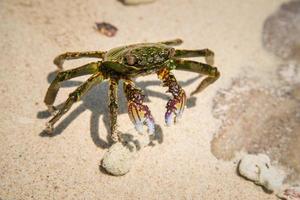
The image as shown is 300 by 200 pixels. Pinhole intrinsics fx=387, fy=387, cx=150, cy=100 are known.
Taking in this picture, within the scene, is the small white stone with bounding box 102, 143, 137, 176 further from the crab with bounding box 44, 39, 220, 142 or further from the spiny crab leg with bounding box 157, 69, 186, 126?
the spiny crab leg with bounding box 157, 69, 186, 126

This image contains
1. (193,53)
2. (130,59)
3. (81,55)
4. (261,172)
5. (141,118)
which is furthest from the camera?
(193,53)

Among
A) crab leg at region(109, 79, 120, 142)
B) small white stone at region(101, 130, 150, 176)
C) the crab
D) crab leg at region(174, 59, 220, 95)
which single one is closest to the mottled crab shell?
the crab

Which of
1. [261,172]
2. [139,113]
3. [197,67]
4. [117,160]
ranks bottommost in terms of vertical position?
[117,160]

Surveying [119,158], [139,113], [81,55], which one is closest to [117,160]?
[119,158]

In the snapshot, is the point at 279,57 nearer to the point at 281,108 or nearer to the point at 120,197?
the point at 281,108

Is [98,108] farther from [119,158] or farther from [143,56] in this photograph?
[143,56]

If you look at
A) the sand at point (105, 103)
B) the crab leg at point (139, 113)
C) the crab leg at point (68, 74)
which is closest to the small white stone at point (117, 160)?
the sand at point (105, 103)

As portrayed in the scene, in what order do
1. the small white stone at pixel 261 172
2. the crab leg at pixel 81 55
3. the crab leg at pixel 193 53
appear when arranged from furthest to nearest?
the crab leg at pixel 193 53
the crab leg at pixel 81 55
the small white stone at pixel 261 172

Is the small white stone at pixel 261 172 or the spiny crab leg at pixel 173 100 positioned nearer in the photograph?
the spiny crab leg at pixel 173 100

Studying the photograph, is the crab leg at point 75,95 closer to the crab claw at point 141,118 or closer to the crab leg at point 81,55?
the crab leg at point 81,55
